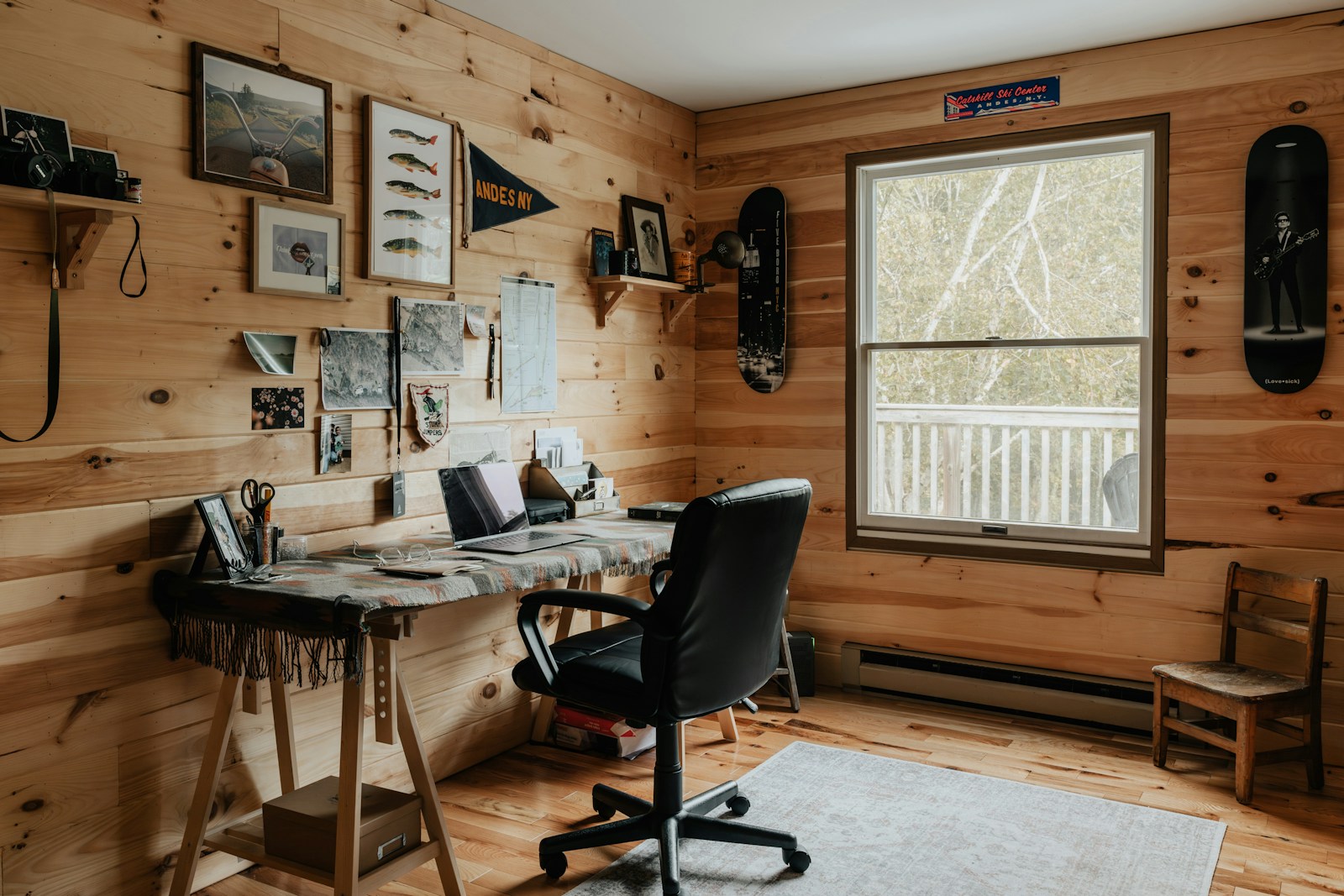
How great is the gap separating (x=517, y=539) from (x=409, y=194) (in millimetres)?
1114

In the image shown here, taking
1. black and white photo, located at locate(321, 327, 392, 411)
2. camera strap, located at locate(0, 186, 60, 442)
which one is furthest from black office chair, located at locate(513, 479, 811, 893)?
camera strap, located at locate(0, 186, 60, 442)

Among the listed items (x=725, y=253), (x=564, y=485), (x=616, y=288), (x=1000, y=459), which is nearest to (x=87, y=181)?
(x=564, y=485)

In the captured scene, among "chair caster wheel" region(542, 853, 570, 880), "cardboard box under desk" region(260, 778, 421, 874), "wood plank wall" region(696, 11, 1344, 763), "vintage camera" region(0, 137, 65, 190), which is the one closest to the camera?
"vintage camera" region(0, 137, 65, 190)

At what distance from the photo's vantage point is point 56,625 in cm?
228

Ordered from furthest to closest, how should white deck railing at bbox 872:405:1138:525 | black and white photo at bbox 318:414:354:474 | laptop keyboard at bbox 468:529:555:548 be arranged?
white deck railing at bbox 872:405:1138:525
laptop keyboard at bbox 468:529:555:548
black and white photo at bbox 318:414:354:474

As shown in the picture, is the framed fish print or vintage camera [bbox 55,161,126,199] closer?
vintage camera [bbox 55,161,126,199]

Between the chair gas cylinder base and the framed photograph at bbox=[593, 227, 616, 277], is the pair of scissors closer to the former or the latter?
the chair gas cylinder base

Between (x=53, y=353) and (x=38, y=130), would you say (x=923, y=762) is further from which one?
(x=38, y=130)

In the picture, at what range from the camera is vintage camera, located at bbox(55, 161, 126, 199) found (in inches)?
83.6

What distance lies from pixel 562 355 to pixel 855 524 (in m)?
1.46

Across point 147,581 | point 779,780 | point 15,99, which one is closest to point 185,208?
point 15,99

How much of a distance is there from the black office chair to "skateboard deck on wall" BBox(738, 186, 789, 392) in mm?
1910

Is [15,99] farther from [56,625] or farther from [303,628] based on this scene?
[303,628]

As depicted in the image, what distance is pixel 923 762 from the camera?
3430 millimetres
